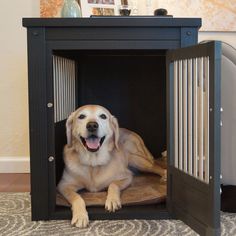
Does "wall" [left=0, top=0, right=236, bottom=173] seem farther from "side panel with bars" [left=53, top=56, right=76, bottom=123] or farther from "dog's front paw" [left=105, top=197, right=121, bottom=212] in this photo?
"dog's front paw" [left=105, top=197, right=121, bottom=212]

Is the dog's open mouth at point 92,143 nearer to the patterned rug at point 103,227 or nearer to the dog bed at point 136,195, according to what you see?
the dog bed at point 136,195

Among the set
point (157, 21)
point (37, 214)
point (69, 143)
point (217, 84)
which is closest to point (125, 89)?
point (69, 143)

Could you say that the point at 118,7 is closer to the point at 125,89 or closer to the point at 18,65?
the point at 125,89

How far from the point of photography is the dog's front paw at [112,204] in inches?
50.4

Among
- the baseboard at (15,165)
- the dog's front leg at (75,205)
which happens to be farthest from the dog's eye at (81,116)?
the baseboard at (15,165)

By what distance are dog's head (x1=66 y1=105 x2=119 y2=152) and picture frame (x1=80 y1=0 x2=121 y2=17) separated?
62 cm

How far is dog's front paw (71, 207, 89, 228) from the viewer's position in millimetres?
1201

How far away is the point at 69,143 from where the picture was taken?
4.94ft

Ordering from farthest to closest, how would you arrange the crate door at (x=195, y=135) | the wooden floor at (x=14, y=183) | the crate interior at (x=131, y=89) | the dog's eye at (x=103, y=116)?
the crate interior at (x=131, y=89)
the wooden floor at (x=14, y=183)
the dog's eye at (x=103, y=116)
the crate door at (x=195, y=135)

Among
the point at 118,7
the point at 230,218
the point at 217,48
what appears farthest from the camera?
the point at 118,7

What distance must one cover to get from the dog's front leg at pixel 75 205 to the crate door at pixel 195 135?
31cm

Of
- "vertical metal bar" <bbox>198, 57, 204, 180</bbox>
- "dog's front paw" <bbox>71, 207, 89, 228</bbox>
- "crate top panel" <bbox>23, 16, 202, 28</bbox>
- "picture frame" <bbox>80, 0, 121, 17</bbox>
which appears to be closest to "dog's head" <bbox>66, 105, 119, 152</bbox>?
"dog's front paw" <bbox>71, 207, 89, 228</bbox>

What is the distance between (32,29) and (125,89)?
2.68ft

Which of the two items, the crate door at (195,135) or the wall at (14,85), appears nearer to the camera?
the crate door at (195,135)
